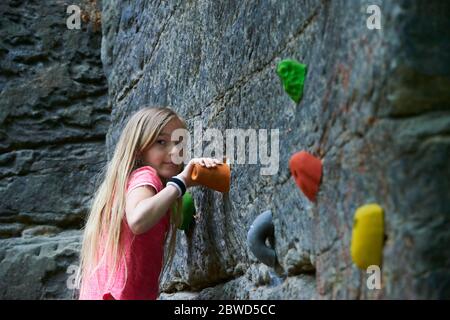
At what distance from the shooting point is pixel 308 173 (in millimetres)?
1917

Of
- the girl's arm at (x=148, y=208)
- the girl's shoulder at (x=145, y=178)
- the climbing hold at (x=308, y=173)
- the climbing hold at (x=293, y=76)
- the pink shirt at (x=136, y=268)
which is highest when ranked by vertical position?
the climbing hold at (x=293, y=76)

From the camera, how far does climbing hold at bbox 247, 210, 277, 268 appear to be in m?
2.21

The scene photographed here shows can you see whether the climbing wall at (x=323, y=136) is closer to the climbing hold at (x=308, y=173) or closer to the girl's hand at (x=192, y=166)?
the climbing hold at (x=308, y=173)

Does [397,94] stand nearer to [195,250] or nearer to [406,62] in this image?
[406,62]

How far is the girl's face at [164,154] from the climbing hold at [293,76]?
60cm

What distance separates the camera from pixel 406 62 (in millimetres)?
1607

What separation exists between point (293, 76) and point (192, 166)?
486 millimetres

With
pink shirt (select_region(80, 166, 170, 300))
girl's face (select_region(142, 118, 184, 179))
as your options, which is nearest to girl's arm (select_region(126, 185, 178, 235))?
pink shirt (select_region(80, 166, 170, 300))

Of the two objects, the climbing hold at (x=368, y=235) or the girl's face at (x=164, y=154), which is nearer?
the climbing hold at (x=368, y=235)

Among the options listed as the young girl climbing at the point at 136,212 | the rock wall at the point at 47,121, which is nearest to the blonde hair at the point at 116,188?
the young girl climbing at the point at 136,212

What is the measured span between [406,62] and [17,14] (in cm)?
337

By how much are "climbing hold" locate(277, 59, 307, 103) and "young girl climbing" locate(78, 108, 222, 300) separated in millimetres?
459

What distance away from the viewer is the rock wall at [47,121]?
4359mm

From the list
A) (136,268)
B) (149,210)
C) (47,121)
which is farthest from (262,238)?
(47,121)
